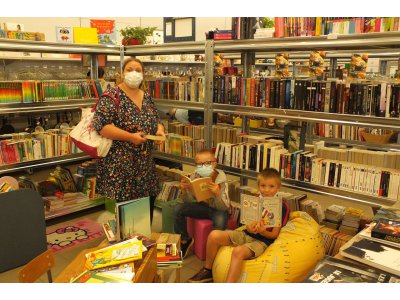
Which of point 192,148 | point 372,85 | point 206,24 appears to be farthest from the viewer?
point 206,24

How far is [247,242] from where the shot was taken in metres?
2.71

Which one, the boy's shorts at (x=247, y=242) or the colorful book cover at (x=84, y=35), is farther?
the colorful book cover at (x=84, y=35)

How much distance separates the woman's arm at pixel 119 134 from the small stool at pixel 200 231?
91 cm

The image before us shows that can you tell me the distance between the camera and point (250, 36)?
3.25 meters

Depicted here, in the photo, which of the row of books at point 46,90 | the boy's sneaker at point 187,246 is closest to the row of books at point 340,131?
the boy's sneaker at point 187,246

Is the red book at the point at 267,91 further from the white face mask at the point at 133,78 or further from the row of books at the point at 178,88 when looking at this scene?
the white face mask at the point at 133,78

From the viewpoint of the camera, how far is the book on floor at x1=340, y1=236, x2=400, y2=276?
1.42 m

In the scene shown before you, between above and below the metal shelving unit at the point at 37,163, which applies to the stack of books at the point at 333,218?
below

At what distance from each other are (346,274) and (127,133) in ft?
6.31

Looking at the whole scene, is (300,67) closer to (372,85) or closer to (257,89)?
(257,89)

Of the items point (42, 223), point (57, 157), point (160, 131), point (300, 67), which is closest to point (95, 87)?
point (57, 157)

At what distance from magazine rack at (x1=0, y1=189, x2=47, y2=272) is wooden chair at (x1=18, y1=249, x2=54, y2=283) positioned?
29 cm

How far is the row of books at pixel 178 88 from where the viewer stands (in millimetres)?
3887

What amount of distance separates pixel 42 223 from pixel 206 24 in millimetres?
3462
